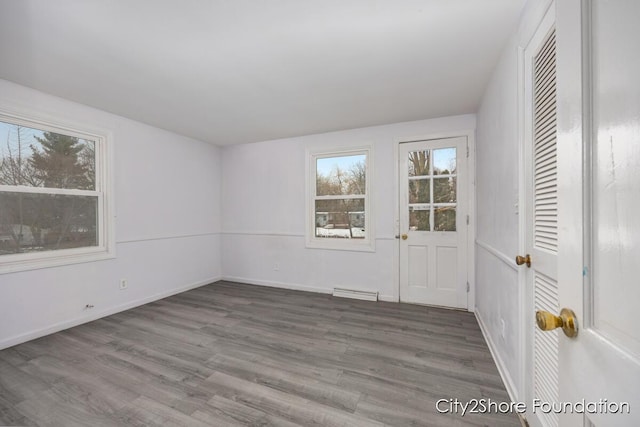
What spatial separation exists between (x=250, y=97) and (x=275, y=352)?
2.51 m

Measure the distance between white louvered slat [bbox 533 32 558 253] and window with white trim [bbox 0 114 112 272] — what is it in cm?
406

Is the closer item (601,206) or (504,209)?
(601,206)

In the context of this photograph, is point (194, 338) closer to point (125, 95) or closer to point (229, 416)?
point (229, 416)

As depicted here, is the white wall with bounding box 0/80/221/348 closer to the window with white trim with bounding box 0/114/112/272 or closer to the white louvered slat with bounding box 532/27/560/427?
the window with white trim with bounding box 0/114/112/272

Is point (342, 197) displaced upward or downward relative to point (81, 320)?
upward

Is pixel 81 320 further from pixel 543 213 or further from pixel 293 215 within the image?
pixel 543 213

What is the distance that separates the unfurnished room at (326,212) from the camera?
58 cm

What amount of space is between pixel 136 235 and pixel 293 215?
84.6 inches

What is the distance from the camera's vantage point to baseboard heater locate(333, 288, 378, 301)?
359cm

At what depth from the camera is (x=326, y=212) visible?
4.05 m

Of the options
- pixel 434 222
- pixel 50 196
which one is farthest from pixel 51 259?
pixel 434 222

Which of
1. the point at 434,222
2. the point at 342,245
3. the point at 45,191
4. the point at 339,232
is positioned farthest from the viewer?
the point at 339,232

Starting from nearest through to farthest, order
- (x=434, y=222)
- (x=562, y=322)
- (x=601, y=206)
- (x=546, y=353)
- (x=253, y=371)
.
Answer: (x=601, y=206), (x=562, y=322), (x=546, y=353), (x=253, y=371), (x=434, y=222)

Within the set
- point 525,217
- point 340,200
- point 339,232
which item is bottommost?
point 339,232
